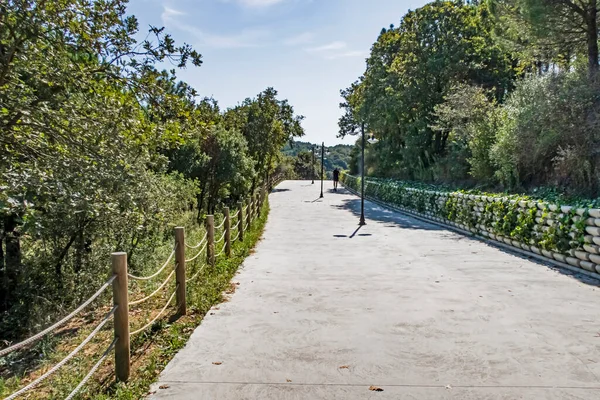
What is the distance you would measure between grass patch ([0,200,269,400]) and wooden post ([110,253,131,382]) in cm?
13

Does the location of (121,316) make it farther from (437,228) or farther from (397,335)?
(437,228)

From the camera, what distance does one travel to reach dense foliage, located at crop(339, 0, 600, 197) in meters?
13.7

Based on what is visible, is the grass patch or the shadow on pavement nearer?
the grass patch

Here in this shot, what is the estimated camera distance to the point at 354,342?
4594mm

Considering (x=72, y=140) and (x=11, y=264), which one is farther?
(x=11, y=264)

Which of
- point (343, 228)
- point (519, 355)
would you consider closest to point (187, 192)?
point (343, 228)

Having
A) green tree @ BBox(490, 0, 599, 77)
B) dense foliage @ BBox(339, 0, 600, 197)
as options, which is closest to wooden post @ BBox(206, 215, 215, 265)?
dense foliage @ BBox(339, 0, 600, 197)

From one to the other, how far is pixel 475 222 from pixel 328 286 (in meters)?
7.35

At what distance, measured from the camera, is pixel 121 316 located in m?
3.70

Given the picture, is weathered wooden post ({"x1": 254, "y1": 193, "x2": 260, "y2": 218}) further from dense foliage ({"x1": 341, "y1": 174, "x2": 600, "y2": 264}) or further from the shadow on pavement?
dense foliage ({"x1": 341, "y1": 174, "x2": 600, "y2": 264})

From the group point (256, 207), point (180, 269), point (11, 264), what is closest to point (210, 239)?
point (180, 269)

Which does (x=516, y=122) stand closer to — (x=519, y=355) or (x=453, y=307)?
(x=453, y=307)

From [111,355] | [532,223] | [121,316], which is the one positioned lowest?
[111,355]

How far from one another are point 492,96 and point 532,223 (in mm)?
18099
